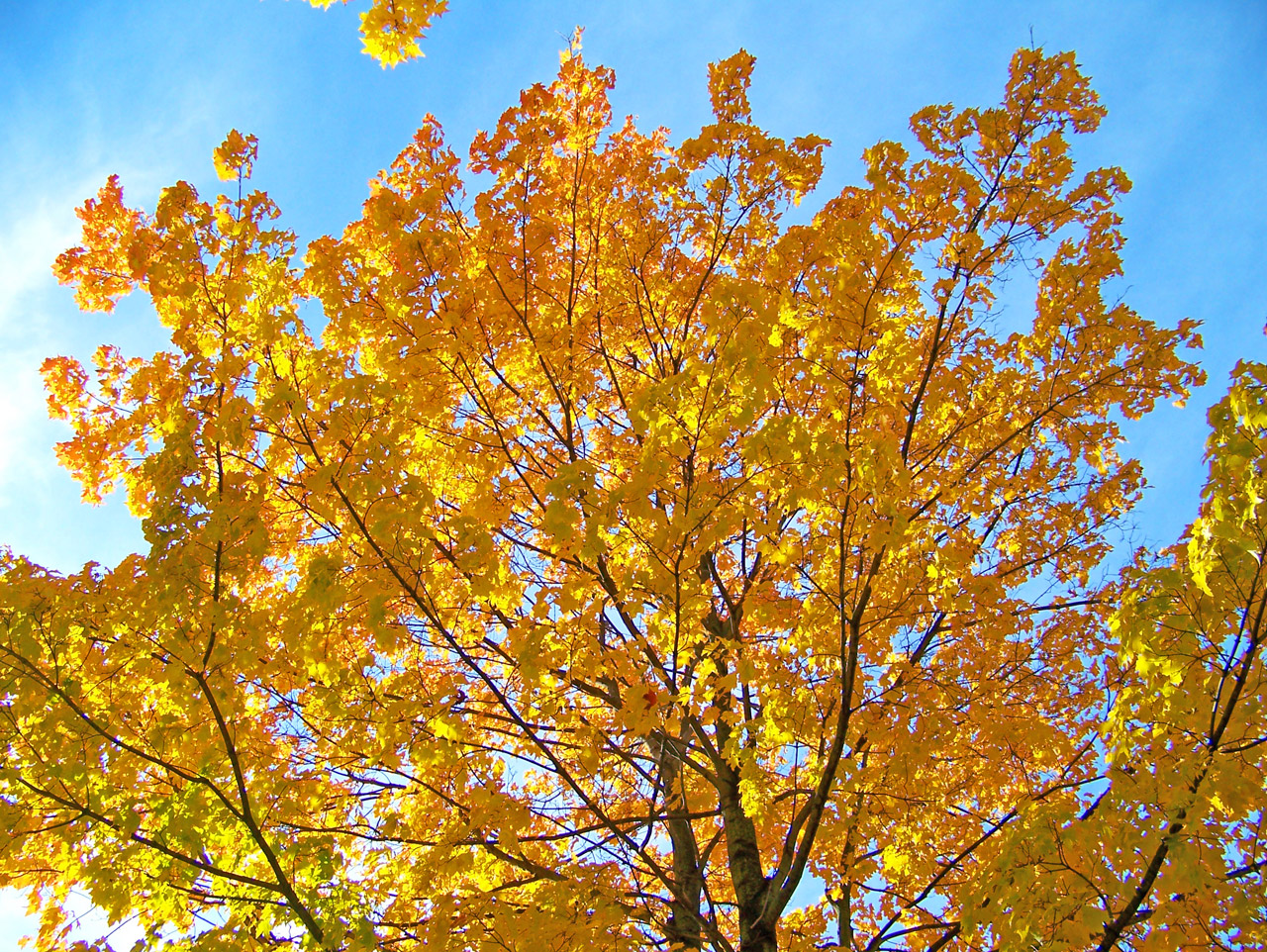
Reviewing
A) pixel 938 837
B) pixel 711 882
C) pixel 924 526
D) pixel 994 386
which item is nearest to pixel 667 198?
pixel 994 386

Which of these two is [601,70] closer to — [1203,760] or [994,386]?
[994,386]

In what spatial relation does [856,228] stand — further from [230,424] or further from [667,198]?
[230,424]

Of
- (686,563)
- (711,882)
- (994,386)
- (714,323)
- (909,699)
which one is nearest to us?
(686,563)

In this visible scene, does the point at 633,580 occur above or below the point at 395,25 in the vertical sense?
below

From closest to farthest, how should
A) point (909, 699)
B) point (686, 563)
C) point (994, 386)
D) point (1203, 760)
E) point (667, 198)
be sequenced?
1. point (1203, 760)
2. point (686, 563)
3. point (909, 699)
4. point (994, 386)
5. point (667, 198)

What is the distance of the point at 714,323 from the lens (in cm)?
300

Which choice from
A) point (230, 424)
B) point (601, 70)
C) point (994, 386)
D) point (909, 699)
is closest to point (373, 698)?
point (230, 424)

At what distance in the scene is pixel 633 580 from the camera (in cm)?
278

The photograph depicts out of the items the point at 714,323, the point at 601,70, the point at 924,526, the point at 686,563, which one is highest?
the point at 601,70

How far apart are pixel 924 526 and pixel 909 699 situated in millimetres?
851

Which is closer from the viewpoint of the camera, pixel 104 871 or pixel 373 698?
pixel 104 871

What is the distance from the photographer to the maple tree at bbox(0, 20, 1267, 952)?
2.32m

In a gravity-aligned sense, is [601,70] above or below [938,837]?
above

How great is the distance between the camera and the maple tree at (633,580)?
2.32 meters
